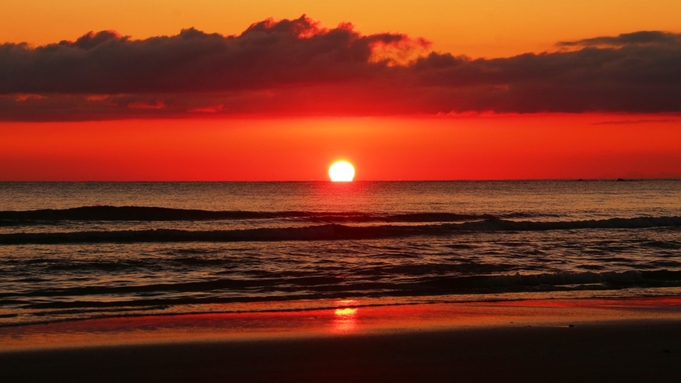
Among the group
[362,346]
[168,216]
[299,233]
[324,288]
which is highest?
[362,346]

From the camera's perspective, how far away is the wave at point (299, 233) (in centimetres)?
3238

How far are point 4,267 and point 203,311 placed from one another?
10.1 metres

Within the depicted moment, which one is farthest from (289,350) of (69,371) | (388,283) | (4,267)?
(4,267)

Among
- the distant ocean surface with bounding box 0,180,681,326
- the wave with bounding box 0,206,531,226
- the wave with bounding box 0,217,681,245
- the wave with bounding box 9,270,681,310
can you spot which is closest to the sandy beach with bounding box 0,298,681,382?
the distant ocean surface with bounding box 0,180,681,326

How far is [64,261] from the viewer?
23.8 meters

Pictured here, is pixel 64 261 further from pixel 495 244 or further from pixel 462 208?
pixel 462 208

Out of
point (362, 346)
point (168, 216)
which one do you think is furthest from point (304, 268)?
Result: point (168, 216)

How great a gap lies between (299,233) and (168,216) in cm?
1492

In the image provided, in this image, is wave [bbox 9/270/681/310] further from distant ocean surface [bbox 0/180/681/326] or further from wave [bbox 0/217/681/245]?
wave [bbox 0/217/681/245]

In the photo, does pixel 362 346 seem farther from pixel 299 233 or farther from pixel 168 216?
pixel 168 216

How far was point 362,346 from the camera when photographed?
442 inches

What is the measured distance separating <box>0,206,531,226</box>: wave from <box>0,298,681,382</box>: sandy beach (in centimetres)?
3172

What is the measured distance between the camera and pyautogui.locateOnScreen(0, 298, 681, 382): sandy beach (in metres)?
9.59

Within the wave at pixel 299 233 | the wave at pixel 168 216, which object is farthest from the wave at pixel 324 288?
the wave at pixel 168 216
